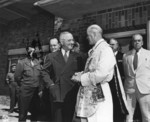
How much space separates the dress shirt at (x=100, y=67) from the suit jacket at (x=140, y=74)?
52.2 inches

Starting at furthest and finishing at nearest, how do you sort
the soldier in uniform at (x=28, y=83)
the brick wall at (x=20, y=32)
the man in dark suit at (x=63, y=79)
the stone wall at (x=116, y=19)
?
the brick wall at (x=20, y=32) < the stone wall at (x=116, y=19) < the soldier in uniform at (x=28, y=83) < the man in dark suit at (x=63, y=79)

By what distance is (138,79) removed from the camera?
11.2ft

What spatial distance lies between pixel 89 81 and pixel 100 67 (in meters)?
0.20

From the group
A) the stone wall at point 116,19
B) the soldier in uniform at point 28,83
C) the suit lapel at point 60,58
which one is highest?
the stone wall at point 116,19

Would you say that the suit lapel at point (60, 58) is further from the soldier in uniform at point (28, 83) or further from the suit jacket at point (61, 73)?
the soldier in uniform at point (28, 83)

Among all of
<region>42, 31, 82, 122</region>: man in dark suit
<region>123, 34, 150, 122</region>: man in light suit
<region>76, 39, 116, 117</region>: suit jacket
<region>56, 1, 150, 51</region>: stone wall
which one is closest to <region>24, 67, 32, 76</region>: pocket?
<region>42, 31, 82, 122</region>: man in dark suit

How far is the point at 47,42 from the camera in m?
6.61

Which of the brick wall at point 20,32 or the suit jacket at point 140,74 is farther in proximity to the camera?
the brick wall at point 20,32

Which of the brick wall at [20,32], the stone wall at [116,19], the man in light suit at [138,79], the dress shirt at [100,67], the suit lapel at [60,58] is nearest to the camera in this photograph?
the dress shirt at [100,67]

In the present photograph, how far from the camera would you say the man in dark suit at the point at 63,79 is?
2.94 m

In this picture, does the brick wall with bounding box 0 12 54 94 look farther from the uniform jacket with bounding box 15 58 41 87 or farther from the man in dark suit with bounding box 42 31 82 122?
the man in dark suit with bounding box 42 31 82 122

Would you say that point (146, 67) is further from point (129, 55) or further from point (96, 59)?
point (96, 59)

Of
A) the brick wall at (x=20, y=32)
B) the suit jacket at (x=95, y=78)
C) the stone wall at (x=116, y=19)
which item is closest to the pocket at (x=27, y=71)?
the stone wall at (x=116, y=19)

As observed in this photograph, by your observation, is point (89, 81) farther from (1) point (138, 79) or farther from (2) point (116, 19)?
(2) point (116, 19)
